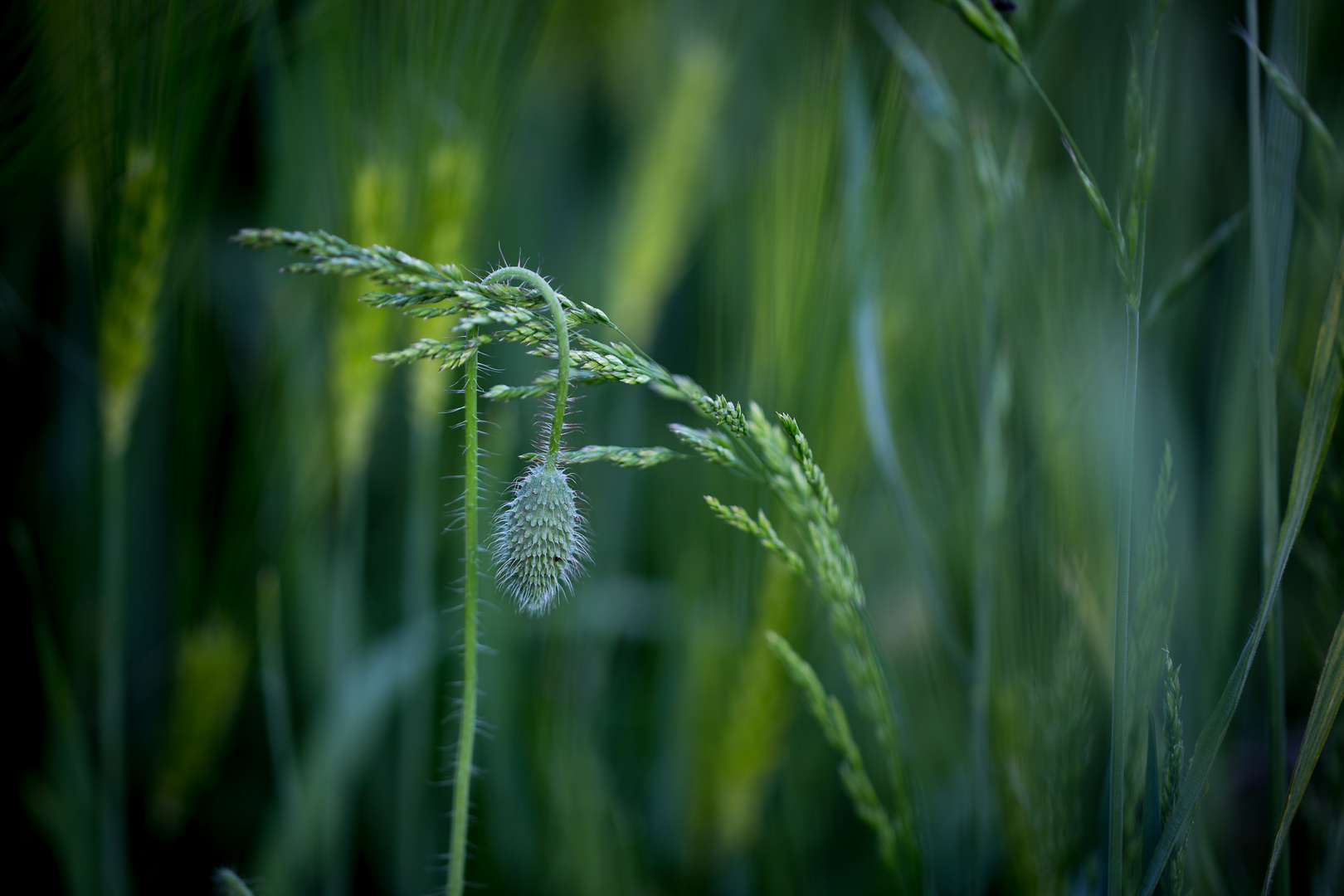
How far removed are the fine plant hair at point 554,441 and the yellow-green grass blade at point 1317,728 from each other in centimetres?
18

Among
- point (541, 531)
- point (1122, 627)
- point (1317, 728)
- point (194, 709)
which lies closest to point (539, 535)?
point (541, 531)

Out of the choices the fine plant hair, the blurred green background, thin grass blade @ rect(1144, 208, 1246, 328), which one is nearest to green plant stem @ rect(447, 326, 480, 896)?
the fine plant hair

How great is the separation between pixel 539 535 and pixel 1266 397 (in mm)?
438

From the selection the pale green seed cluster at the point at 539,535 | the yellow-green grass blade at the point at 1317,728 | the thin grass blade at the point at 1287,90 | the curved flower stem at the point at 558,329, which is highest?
the thin grass blade at the point at 1287,90

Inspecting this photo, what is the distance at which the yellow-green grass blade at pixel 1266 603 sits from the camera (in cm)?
35

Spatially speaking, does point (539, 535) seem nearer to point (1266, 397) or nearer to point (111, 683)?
point (1266, 397)

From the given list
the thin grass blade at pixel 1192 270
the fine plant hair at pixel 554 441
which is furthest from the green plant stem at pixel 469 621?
the thin grass blade at pixel 1192 270

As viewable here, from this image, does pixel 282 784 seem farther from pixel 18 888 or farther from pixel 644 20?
pixel 644 20

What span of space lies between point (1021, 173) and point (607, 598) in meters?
0.63

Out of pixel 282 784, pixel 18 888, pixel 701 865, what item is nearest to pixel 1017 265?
pixel 701 865

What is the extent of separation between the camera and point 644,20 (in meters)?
1.30

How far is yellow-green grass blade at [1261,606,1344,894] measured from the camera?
35 centimetres

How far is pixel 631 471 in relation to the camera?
1010mm

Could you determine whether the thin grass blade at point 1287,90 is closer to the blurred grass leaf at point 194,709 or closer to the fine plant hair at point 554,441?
the fine plant hair at point 554,441
